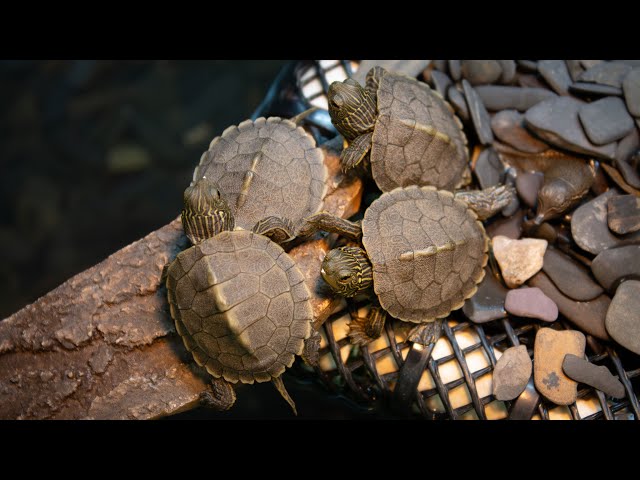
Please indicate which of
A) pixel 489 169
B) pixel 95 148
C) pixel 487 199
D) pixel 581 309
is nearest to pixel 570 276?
pixel 581 309

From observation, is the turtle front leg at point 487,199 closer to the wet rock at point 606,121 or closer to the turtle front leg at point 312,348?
the wet rock at point 606,121

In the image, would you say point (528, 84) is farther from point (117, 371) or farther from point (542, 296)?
point (117, 371)

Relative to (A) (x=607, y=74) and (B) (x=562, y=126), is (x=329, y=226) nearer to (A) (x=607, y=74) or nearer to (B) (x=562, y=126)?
(B) (x=562, y=126)

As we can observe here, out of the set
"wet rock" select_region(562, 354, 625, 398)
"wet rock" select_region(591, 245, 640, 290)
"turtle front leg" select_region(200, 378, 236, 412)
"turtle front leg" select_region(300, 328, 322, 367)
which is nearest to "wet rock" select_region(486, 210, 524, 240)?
"wet rock" select_region(591, 245, 640, 290)

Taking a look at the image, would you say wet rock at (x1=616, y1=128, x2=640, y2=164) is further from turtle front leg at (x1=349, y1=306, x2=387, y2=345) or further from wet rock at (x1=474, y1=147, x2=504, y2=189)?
turtle front leg at (x1=349, y1=306, x2=387, y2=345)

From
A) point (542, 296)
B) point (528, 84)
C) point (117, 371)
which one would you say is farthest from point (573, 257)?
point (117, 371)
